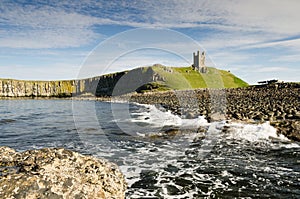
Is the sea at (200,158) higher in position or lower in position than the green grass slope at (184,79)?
lower

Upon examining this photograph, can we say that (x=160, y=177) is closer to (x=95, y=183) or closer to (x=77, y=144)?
(x=95, y=183)

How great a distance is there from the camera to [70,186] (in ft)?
17.2

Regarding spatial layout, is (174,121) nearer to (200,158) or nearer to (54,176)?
(200,158)

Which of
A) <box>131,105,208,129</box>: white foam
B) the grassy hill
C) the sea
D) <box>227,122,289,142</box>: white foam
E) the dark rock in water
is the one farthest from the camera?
the grassy hill

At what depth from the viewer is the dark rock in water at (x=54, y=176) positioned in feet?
15.9

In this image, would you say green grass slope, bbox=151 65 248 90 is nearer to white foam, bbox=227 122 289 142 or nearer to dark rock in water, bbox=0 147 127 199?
white foam, bbox=227 122 289 142

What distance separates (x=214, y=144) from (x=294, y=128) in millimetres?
6118

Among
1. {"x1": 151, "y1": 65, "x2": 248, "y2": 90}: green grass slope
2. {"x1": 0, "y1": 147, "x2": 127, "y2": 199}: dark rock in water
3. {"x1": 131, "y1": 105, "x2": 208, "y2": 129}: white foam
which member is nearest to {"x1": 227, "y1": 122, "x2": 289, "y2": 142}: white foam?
{"x1": 131, "y1": 105, "x2": 208, "y2": 129}: white foam

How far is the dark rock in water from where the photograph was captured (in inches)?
190

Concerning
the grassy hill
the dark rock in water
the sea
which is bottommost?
the sea

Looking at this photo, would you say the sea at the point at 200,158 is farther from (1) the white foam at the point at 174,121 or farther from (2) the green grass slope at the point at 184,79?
(2) the green grass slope at the point at 184,79

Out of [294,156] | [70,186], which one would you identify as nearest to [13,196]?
[70,186]

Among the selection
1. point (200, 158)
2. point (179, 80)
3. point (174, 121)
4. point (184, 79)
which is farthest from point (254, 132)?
point (184, 79)

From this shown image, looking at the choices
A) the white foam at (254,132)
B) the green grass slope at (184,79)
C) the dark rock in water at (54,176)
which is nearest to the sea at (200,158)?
the white foam at (254,132)
